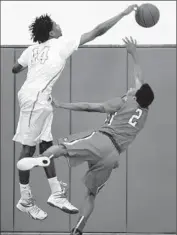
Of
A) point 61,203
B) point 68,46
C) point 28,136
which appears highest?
point 68,46

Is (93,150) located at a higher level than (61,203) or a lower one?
higher

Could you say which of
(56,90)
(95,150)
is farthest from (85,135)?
(56,90)

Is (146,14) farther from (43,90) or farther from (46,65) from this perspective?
(43,90)

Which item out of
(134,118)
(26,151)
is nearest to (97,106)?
(134,118)

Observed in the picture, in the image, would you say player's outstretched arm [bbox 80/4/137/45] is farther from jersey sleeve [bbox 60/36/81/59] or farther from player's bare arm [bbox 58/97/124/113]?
player's bare arm [bbox 58/97/124/113]

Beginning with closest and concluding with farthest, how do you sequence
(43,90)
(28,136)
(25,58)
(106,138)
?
(106,138)
(43,90)
(28,136)
(25,58)

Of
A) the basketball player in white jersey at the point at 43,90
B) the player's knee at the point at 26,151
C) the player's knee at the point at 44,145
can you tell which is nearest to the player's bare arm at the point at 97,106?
the basketball player in white jersey at the point at 43,90

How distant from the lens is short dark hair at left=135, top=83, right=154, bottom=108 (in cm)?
1021

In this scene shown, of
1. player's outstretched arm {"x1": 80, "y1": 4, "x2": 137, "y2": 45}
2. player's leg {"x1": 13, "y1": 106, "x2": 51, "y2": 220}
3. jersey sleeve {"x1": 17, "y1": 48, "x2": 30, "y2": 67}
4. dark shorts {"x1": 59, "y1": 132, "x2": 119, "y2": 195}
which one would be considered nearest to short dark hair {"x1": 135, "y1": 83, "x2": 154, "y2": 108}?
dark shorts {"x1": 59, "y1": 132, "x2": 119, "y2": 195}

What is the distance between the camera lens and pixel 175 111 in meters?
12.8

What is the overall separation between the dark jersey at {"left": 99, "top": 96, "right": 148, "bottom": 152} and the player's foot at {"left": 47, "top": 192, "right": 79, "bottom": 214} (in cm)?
92

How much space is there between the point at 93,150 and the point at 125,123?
59 centimetres

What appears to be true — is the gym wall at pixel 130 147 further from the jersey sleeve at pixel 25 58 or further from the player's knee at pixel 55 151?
the player's knee at pixel 55 151

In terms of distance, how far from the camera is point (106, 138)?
32.9 ft
